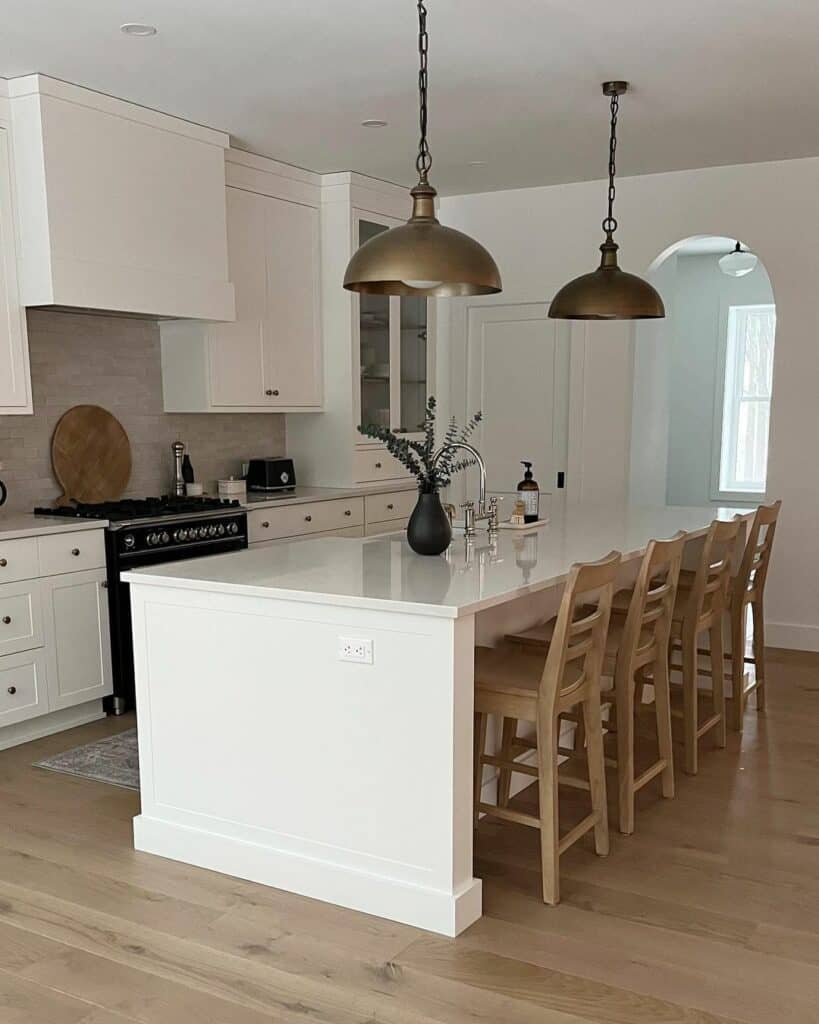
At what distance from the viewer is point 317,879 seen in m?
2.95

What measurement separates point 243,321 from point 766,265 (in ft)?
9.91

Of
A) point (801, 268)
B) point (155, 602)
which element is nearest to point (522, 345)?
point (801, 268)

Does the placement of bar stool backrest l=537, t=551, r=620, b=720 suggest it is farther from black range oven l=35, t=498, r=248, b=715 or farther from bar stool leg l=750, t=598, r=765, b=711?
black range oven l=35, t=498, r=248, b=715

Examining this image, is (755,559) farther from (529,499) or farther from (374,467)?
(374,467)

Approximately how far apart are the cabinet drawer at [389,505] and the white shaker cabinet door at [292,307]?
0.70m

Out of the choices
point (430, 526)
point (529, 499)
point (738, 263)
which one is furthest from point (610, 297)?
point (738, 263)

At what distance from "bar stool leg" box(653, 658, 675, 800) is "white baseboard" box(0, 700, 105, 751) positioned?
8.46 feet

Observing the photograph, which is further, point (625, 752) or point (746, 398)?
point (746, 398)

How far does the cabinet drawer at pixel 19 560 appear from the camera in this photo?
13.4ft

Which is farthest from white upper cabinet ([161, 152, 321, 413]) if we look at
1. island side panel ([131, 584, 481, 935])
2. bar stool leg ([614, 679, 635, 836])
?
bar stool leg ([614, 679, 635, 836])

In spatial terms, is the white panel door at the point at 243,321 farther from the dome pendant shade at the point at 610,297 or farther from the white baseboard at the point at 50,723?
the dome pendant shade at the point at 610,297

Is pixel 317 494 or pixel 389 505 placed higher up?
pixel 317 494

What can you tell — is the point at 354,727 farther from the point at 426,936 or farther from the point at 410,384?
the point at 410,384

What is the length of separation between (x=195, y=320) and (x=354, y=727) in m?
3.08
